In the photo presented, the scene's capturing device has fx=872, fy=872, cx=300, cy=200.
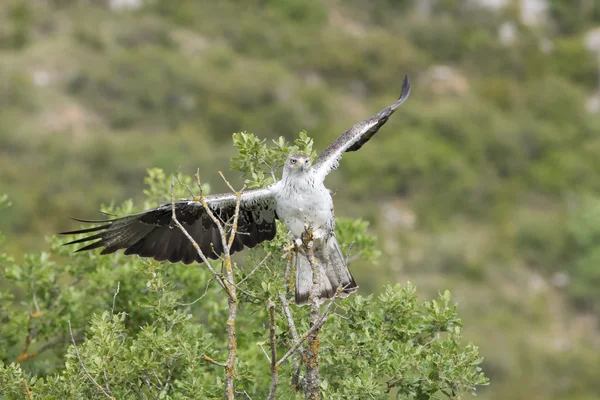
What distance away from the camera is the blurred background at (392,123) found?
41875 millimetres

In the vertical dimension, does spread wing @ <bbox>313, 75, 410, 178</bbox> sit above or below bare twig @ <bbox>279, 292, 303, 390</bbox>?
above

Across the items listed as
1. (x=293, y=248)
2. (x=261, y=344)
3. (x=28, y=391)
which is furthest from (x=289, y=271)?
(x=28, y=391)

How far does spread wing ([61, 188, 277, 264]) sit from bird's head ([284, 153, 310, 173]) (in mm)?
463

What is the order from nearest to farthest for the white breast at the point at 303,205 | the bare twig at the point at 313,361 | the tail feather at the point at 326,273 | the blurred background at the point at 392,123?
1. the bare twig at the point at 313,361
2. the white breast at the point at 303,205
3. the tail feather at the point at 326,273
4. the blurred background at the point at 392,123

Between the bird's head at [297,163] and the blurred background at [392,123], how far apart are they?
84.9ft

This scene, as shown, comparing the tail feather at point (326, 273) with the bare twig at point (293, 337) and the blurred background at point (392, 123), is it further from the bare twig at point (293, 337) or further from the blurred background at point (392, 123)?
the blurred background at point (392, 123)

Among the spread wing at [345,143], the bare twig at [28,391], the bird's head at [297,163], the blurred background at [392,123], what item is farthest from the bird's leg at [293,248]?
the blurred background at [392,123]

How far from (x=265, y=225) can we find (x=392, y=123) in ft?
156

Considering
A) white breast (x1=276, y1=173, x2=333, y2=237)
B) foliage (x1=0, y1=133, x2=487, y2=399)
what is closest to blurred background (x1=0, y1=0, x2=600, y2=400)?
white breast (x1=276, y1=173, x2=333, y2=237)

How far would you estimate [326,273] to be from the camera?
30.5ft

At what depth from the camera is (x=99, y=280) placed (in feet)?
34.6

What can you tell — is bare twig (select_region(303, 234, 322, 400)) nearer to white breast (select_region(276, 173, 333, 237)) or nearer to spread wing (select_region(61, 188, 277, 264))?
white breast (select_region(276, 173, 333, 237))

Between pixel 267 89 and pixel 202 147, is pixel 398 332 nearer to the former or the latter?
pixel 202 147

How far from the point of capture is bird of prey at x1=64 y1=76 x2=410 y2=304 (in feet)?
29.1
